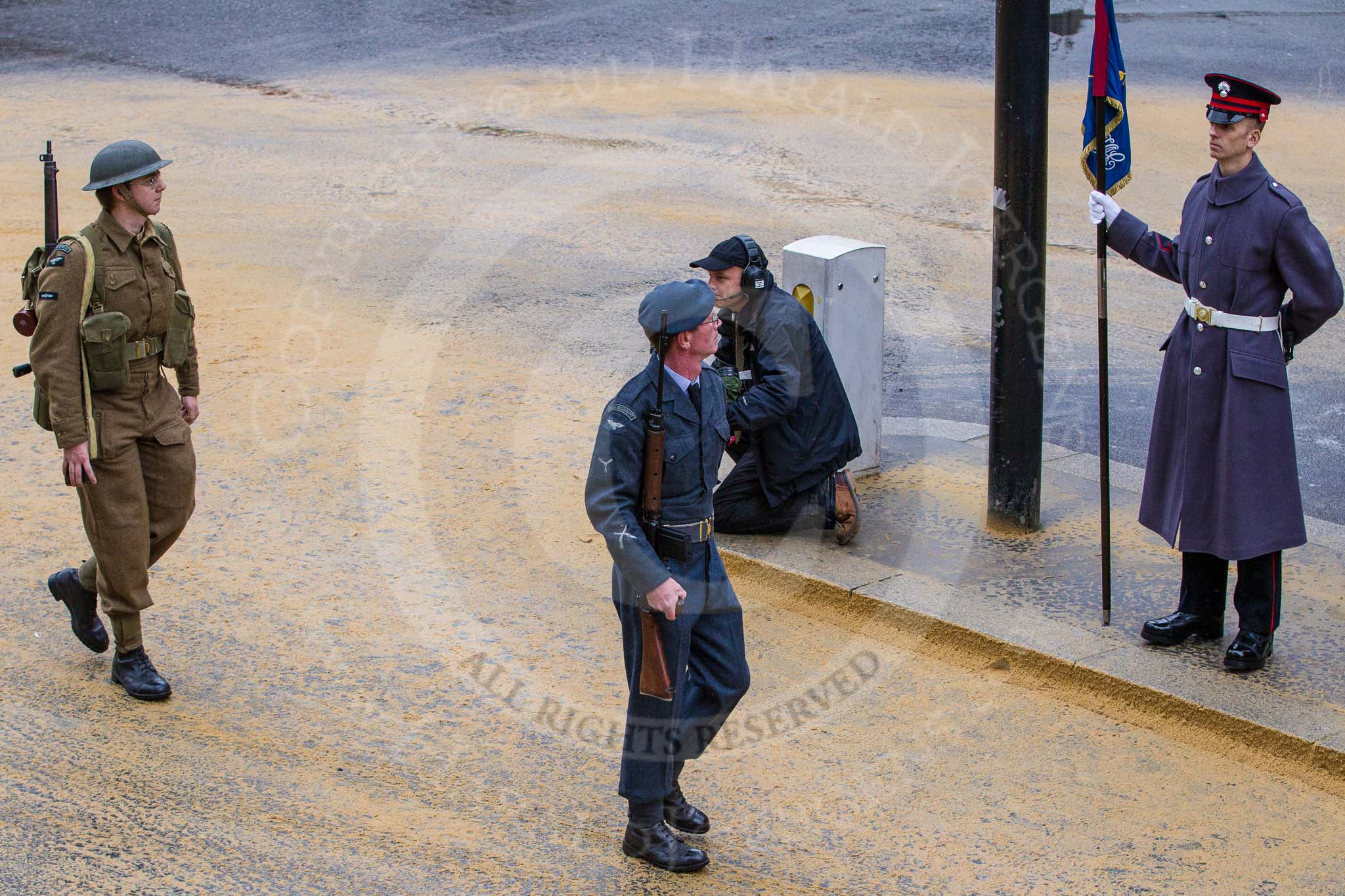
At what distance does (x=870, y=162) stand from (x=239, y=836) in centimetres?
1031

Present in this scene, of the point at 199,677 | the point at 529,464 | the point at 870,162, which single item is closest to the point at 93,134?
the point at 870,162

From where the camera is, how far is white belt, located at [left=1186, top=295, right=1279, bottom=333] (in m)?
4.90

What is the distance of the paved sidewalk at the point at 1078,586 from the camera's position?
4815 millimetres

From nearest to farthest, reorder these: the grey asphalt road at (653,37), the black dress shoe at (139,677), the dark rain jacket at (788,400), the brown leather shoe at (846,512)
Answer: the black dress shoe at (139,677), the dark rain jacket at (788,400), the brown leather shoe at (846,512), the grey asphalt road at (653,37)

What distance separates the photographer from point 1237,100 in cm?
474

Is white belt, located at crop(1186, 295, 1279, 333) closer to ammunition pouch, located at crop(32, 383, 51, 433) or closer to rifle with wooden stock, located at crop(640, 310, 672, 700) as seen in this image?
rifle with wooden stock, located at crop(640, 310, 672, 700)

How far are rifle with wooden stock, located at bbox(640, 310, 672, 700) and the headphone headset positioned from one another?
1788mm

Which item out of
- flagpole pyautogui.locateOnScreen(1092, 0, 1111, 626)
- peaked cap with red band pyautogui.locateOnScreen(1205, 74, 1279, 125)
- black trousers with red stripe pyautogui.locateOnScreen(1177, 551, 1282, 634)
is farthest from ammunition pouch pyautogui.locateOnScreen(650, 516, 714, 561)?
peaked cap with red band pyautogui.locateOnScreen(1205, 74, 1279, 125)

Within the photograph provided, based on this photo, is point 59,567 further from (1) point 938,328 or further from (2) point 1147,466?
(1) point 938,328

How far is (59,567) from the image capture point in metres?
6.14

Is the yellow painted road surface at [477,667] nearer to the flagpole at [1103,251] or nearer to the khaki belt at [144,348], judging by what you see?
the flagpole at [1103,251]

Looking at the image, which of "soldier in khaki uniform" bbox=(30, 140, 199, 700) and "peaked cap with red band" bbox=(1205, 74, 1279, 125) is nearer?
"peaked cap with red band" bbox=(1205, 74, 1279, 125)

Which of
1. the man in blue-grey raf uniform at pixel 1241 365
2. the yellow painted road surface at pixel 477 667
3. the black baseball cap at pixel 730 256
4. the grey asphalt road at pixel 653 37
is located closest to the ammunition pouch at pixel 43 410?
the yellow painted road surface at pixel 477 667

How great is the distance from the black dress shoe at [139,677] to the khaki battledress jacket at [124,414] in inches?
6.8
